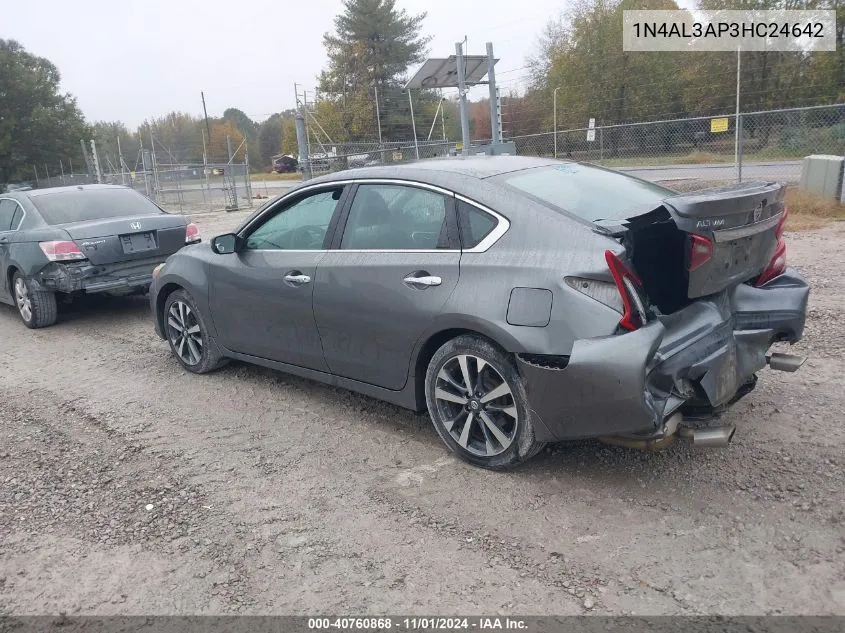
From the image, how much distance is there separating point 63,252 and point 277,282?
3919 millimetres

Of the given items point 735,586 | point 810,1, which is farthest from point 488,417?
point 810,1

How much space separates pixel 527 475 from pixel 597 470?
373 mm

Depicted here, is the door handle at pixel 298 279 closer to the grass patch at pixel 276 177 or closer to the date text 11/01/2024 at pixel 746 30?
the date text 11/01/2024 at pixel 746 30

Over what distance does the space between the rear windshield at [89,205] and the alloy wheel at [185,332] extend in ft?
9.71

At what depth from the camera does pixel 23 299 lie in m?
7.90

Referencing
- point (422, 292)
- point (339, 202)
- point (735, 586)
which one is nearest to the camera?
point (735, 586)

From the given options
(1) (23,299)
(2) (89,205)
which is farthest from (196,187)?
(1) (23,299)

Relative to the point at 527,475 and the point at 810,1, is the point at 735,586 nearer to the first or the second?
the point at 527,475

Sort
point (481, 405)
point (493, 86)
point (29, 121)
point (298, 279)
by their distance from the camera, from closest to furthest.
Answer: point (481, 405)
point (298, 279)
point (493, 86)
point (29, 121)

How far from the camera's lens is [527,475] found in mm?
3660

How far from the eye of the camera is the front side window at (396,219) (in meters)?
3.89

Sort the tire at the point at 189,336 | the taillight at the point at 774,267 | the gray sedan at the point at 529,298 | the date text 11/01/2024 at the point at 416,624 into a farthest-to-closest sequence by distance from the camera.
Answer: the tire at the point at 189,336 < the taillight at the point at 774,267 < the gray sedan at the point at 529,298 < the date text 11/01/2024 at the point at 416,624

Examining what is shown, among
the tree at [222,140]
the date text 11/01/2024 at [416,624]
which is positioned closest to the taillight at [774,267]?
the date text 11/01/2024 at [416,624]

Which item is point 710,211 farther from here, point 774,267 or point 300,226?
point 300,226
